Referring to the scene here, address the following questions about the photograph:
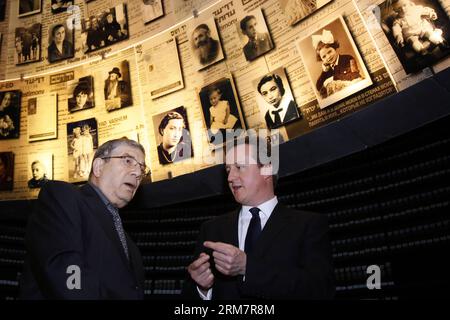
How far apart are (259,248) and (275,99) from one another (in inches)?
149

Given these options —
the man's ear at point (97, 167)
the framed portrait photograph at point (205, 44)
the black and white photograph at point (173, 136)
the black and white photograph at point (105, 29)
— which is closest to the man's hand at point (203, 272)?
the man's ear at point (97, 167)

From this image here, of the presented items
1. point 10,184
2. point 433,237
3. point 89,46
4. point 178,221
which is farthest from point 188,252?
point 89,46

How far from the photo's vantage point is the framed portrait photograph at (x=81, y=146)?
7098 mm

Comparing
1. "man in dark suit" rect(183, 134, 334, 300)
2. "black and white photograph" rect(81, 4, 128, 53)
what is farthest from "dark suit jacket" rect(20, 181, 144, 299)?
"black and white photograph" rect(81, 4, 128, 53)

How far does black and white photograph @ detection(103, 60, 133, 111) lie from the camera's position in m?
7.38

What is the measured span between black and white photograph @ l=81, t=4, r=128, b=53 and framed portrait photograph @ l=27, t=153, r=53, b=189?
2.68 meters

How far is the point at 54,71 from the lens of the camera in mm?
8117

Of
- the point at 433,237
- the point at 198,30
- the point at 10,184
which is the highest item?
the point at 198,30

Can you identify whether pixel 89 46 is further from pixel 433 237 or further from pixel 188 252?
pixel 433 237

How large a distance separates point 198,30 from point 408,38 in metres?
3.98

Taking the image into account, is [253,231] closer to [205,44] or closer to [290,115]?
[290,115]

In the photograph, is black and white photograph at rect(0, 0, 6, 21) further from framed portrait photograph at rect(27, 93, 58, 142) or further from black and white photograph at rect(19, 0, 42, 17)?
framed portrait photograph at rect(27, 93, 58, 142)

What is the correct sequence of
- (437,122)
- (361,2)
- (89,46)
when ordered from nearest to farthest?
(437,122) < (361,2) < (89,46)

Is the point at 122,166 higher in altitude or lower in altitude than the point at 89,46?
lower
